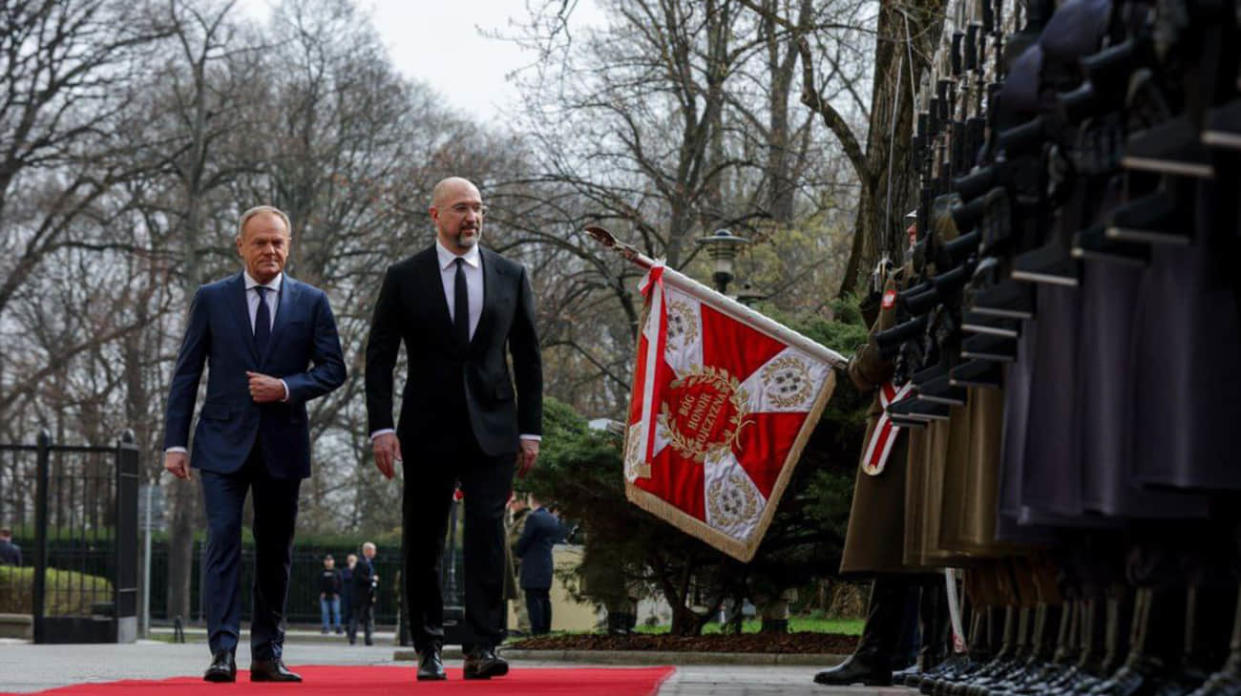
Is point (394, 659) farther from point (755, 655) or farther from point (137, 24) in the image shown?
point (137, 24)

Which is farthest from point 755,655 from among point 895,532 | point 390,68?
point 390,68

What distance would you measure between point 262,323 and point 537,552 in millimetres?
18217

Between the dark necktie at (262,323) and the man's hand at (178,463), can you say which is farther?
the dark necktie at (262,323)

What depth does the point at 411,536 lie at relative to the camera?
10.1 m

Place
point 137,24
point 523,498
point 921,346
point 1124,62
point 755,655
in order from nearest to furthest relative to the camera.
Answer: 1. point 1124,62
2. point 921,346
3. point 755,655
4. point 523,498
5. point 137,24

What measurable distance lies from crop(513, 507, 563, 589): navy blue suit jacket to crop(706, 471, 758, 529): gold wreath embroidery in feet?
46.2

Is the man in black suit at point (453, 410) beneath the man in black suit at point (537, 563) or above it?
above

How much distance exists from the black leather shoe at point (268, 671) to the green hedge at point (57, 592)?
1341 cm

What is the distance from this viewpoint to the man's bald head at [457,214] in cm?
1005

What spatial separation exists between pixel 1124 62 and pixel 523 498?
13590 millimetres

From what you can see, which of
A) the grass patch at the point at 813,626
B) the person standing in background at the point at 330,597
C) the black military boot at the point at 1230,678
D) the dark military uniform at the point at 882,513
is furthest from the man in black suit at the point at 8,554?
the black military boot at the point at 1230,678

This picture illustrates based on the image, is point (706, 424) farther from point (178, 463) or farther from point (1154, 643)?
point (1154, 643)

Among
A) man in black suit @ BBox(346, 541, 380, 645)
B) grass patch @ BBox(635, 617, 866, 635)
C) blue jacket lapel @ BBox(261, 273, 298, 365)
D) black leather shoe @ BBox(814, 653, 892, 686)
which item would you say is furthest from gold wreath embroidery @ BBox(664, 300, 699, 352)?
man in black suit @ BBox(346, 541, 380, 645)

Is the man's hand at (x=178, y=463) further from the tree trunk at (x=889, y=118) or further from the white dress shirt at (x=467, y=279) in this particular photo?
the tree trunk at (x=889, y=118)
